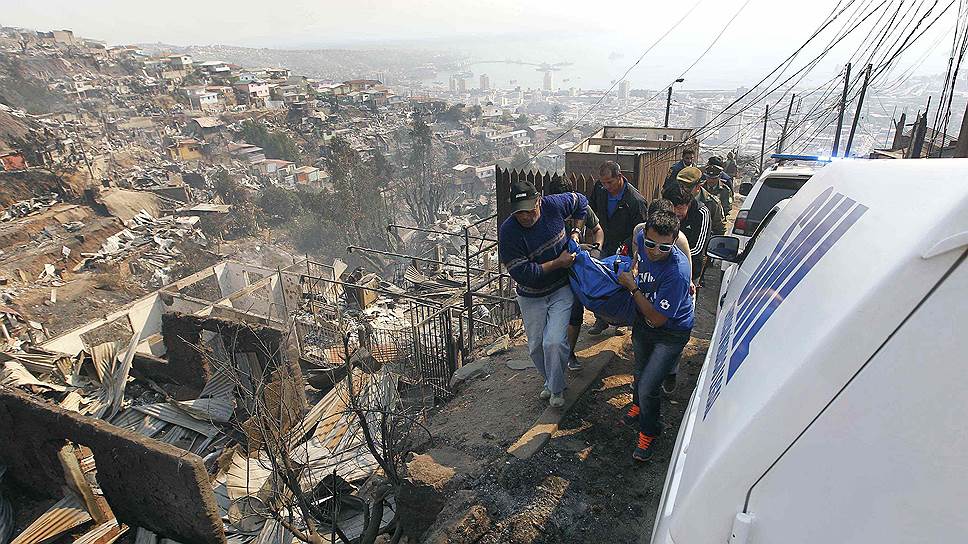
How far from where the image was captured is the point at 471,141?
79875 millimetres

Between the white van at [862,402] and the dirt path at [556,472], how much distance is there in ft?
5.53

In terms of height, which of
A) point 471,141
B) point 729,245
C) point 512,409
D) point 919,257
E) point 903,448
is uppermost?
point 919,257

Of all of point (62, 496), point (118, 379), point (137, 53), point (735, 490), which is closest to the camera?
point (735, 490)

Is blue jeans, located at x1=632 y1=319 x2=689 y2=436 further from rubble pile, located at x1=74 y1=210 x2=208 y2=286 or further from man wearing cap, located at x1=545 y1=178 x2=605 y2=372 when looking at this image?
rubble pile, located at x1=74 y1=210 x2=208 y2=286

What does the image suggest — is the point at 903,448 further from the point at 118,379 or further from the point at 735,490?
the point at 118,379

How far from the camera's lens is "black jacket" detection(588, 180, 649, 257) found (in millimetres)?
4812

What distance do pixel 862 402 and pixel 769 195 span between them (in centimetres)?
617

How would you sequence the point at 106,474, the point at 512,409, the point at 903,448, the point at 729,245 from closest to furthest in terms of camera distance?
1. the point at 903,448
2. the point at 729,245
3. the point at 512,409
4. the point at 106,474

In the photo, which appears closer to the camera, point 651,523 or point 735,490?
point 735,490

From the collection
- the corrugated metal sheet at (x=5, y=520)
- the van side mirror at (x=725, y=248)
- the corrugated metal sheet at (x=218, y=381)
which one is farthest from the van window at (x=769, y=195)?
Answer: the corrugated metal sheet at (x=5, y=520)

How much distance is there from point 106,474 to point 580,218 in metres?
6.98

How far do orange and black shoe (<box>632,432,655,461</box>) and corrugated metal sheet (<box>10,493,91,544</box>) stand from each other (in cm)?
803

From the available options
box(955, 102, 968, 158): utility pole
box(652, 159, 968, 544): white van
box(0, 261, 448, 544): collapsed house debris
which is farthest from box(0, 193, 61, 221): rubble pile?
box(955, 102, 968, 158): utility pole

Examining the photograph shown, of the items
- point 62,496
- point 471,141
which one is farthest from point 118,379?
point 471,141
